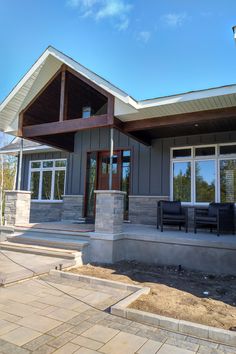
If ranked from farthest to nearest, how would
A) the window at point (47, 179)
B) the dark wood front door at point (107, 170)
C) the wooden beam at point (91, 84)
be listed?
the window at point (47, 179) < the dark wood front door at point (107, 170) < the wooden beam at point (91, 84)

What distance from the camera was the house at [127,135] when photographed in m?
5.71

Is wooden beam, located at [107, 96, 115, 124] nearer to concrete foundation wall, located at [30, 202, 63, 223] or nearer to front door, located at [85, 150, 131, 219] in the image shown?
front door, located at [85, 150, 131, 219]

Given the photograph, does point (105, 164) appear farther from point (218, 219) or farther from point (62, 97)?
point (218, 219)

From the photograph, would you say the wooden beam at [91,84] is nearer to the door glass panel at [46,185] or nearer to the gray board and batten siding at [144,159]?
the gray board and batten siding at [144,159]

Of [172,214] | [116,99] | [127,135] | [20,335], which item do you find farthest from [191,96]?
[20,335]

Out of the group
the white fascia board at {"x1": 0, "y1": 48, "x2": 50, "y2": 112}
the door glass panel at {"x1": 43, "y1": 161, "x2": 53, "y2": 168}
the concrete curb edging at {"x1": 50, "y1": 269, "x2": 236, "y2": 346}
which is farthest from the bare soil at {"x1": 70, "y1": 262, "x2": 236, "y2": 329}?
the door glass panel at {"x1": 43, "y1": 161, "x2": 53, "y2": 168}

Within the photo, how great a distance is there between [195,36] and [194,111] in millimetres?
4431

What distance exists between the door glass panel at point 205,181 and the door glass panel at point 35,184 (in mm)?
6080

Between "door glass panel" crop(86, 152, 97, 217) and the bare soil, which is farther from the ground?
"door glass panel" crop(86, 152, 97, 217)

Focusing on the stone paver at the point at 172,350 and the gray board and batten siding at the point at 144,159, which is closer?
the stone paver at the point at 172,350

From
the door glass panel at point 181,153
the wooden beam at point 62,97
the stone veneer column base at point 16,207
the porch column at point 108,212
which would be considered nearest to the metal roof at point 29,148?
the stone veneer column base at point 16,207

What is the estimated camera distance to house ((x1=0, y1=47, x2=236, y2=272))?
18.7 ft

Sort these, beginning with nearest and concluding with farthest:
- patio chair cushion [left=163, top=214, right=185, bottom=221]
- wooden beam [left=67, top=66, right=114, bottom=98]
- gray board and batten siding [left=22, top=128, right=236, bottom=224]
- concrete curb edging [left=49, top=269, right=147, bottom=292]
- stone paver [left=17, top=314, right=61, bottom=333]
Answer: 1. stone paver [left=17, top=314, right=61, bottom=333]
2. concrete curb edging [left=49, top=269, right=147, bottom=292]
3. wooden beam [left=67, top=66, right=114, bottom=98]
4. patio chair cushion [left=163, top=214, right=185, bottom=221]
5. gray board and batten siding [left=22, top=128, right=236, bottom=224]

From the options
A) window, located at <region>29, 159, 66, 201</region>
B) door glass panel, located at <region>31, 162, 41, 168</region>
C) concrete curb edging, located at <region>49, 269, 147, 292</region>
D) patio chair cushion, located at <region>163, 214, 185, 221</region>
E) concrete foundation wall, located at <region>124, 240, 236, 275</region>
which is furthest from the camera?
door glass panel, located at <region>31, 162, 41, 168</region>
